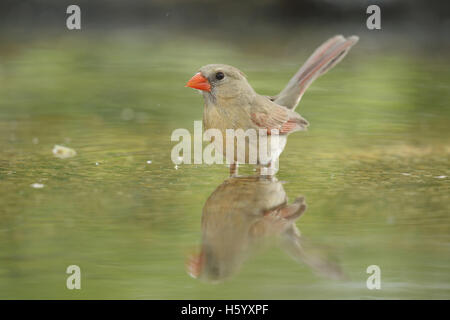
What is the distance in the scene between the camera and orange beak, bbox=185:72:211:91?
5.41 metres

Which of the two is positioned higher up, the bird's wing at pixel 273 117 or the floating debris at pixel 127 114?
the floating debris at pixel 127 114

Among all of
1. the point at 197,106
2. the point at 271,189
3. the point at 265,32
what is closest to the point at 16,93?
the point at 197,106

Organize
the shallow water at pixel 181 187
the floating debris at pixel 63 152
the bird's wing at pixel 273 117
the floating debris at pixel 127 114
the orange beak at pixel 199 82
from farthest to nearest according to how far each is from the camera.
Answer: the floating debris at pixel 127 114 → the floating debris at pixel 63 152 → the bird's wing at pixel 273 117 → the orange beak at pixel 199 82 → the shallow water at pixel 181 187

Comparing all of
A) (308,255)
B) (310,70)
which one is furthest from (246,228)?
(310,70)

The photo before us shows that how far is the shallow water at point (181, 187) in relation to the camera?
11.9ft

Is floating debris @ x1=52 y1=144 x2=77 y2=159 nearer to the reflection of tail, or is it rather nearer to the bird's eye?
the bird's eye

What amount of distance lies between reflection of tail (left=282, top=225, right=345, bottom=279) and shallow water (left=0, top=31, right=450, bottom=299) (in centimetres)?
4

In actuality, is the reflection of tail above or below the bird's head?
below

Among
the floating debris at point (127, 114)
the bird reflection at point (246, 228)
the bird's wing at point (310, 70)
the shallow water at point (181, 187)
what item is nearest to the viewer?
the shallow water at point (181, 187)

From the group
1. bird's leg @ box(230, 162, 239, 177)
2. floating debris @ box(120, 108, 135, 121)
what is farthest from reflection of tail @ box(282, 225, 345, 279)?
floating debris @ box(120, 108, 135, 121)

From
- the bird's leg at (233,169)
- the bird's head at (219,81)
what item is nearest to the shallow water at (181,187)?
the bird's leg at (233,169)

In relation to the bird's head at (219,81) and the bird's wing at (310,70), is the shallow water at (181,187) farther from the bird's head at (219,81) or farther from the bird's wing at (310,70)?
the bird's head at (219,81)

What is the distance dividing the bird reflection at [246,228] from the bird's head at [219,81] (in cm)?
57

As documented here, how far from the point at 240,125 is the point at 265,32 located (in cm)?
936
